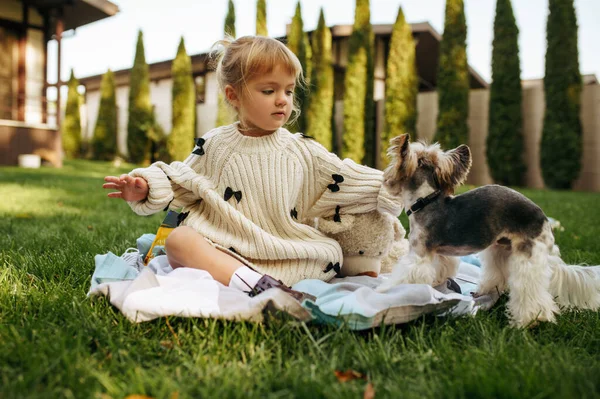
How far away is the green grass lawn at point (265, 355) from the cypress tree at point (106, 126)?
1907 cm

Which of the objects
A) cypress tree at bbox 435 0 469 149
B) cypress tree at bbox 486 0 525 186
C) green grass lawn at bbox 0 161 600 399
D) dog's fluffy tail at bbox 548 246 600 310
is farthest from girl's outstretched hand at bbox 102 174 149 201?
cypress tree at bbox 486 0 525 186

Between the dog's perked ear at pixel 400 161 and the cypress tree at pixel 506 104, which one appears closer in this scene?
the dog's perked ear at pixel 400 161

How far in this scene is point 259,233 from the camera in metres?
2.41

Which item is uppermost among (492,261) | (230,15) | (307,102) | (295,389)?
(230,15)

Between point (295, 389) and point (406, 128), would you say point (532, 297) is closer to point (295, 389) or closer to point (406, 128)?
point (295, 389)

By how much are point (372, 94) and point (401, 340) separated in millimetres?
14281

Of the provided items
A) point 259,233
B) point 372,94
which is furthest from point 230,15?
point 259,233

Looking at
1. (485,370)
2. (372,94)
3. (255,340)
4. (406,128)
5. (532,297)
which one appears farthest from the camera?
(372,94)

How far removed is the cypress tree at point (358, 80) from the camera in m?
14.9

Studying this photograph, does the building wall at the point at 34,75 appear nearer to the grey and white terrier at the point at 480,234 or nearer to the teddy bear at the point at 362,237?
the teddy bear at the point at 362,237

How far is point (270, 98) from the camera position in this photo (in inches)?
95.0

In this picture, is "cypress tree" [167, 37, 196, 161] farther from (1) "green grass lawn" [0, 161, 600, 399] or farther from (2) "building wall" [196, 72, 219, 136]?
(1) "green grass lawn" [0, 161, 600, 399]

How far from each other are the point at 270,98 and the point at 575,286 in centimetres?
160

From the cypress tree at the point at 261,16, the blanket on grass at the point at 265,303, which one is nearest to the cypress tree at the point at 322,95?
the cypress tree at the point at 261,16
